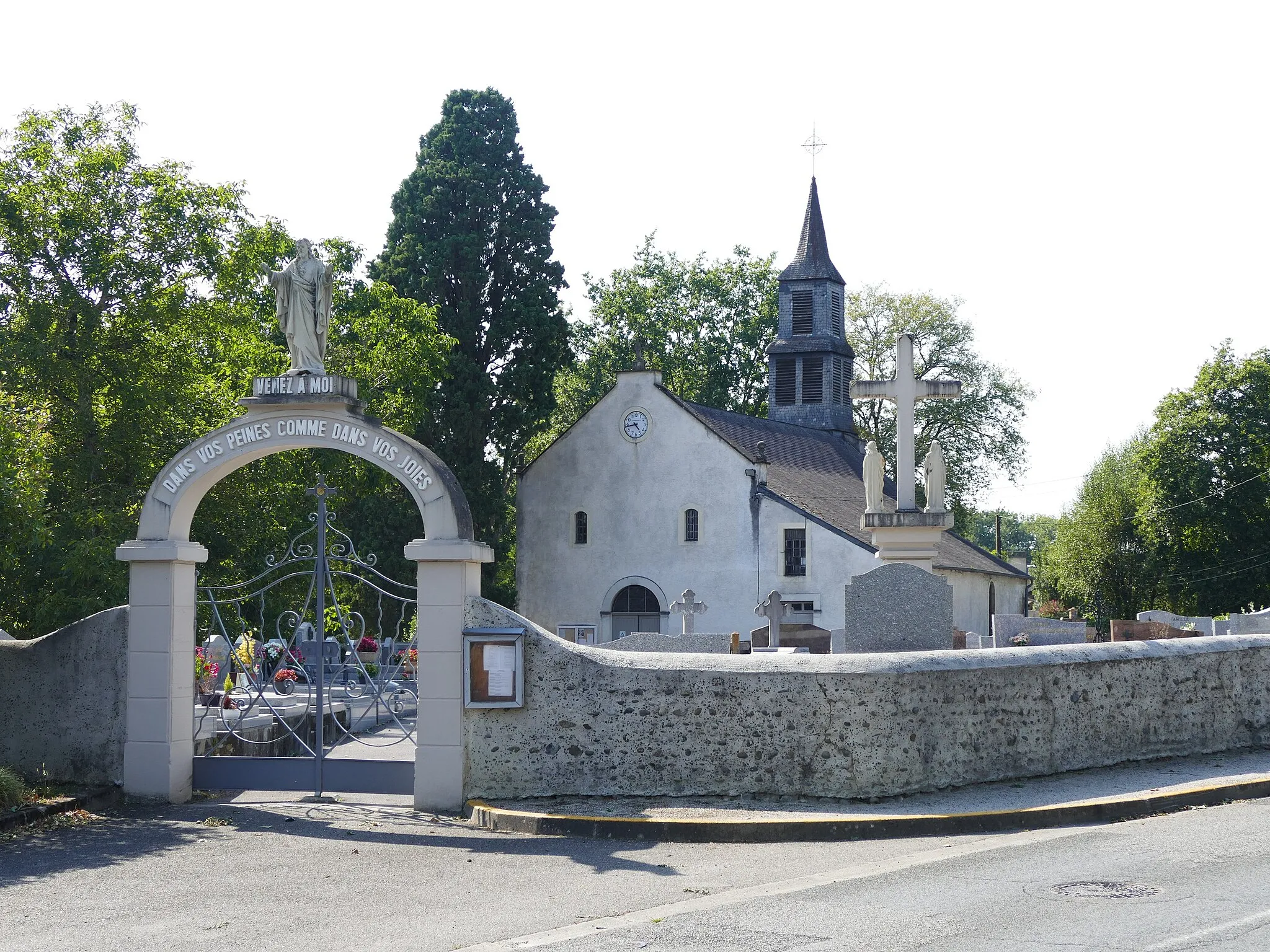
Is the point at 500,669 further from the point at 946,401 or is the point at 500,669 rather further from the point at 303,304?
the point at 946,401

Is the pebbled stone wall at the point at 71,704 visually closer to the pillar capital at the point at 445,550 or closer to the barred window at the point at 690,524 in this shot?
the pillar capital at the point at 445,550

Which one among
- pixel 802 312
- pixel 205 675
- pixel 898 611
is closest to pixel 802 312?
pixel 802 312

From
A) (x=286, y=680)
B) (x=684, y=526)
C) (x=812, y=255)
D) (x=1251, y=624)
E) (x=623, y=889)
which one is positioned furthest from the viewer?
(x=812, y=255)

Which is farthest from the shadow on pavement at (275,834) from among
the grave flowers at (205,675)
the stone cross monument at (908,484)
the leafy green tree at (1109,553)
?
the leafy green tree at (1109,553)

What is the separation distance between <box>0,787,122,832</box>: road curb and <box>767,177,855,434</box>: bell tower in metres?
35.3

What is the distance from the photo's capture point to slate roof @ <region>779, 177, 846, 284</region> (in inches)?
1817

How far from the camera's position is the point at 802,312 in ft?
153

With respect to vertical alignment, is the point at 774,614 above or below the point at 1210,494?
below

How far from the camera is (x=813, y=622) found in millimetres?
37281

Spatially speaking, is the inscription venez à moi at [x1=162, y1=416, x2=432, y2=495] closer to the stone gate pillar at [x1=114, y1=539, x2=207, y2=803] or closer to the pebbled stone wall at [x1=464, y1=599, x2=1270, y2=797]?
the stone gate pillar at [x1=114, y1=539, x2=207, y2=803]

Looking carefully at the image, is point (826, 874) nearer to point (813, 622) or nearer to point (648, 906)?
point (648, 906)

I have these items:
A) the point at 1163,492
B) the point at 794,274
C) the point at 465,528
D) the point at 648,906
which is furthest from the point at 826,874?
the point at 1163,492

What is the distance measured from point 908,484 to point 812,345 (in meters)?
24.6

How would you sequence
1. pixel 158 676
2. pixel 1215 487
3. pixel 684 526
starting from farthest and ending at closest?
pixel 1215 487 → pixel 684 526 → pixel 158 676
